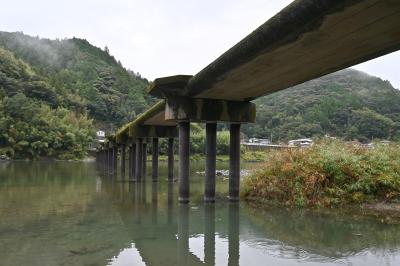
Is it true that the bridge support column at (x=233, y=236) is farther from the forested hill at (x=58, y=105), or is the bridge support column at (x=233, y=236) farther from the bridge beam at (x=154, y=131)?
A: the forested hill at (x=58, y=105)

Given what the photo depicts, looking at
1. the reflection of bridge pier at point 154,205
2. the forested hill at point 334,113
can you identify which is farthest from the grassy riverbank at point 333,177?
the forested hill at point 334,113

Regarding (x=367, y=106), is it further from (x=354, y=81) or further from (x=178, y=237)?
(x=178, y=237)

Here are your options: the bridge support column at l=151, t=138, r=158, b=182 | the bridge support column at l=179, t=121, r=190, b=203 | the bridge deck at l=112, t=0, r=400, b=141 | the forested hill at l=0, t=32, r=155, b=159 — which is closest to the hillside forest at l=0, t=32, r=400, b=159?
the forested hill at l=0, t=32, r=155, b=159

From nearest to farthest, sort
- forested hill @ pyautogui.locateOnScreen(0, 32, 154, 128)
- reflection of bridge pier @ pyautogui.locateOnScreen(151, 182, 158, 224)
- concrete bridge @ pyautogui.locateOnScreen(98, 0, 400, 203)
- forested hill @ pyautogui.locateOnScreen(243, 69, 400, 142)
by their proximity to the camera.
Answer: concrete bridge @ pyautogui.locateOnScreen(98, 0, 400, 203) < reflection of bridge pier @ pyautogui.locateOnScreen(151, 182, 158, 224) < forested hill @ pyautogui.locateOnScreen(243, 69, 400, 142) < forested hill @ pyautogui.locateOnScreen(0, 32, 154, 128)

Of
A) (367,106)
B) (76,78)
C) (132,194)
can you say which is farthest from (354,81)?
(132,194)

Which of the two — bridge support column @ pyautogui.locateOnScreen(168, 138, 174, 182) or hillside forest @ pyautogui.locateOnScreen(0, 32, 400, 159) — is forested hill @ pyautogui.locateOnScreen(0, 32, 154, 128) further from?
bridge support column @ pyautogui.locateOnScreen(168, 138, 174, 182)

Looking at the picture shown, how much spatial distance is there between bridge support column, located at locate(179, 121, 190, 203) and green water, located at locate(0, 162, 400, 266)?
0.44m

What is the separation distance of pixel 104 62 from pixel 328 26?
193 metres

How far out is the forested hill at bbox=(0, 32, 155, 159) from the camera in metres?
76.5

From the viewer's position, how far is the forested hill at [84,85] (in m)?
112

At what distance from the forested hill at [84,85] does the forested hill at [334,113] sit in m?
42.3

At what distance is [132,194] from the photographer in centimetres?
1964

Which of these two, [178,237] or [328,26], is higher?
[328,26]

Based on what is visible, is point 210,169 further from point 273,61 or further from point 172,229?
point 273,61
